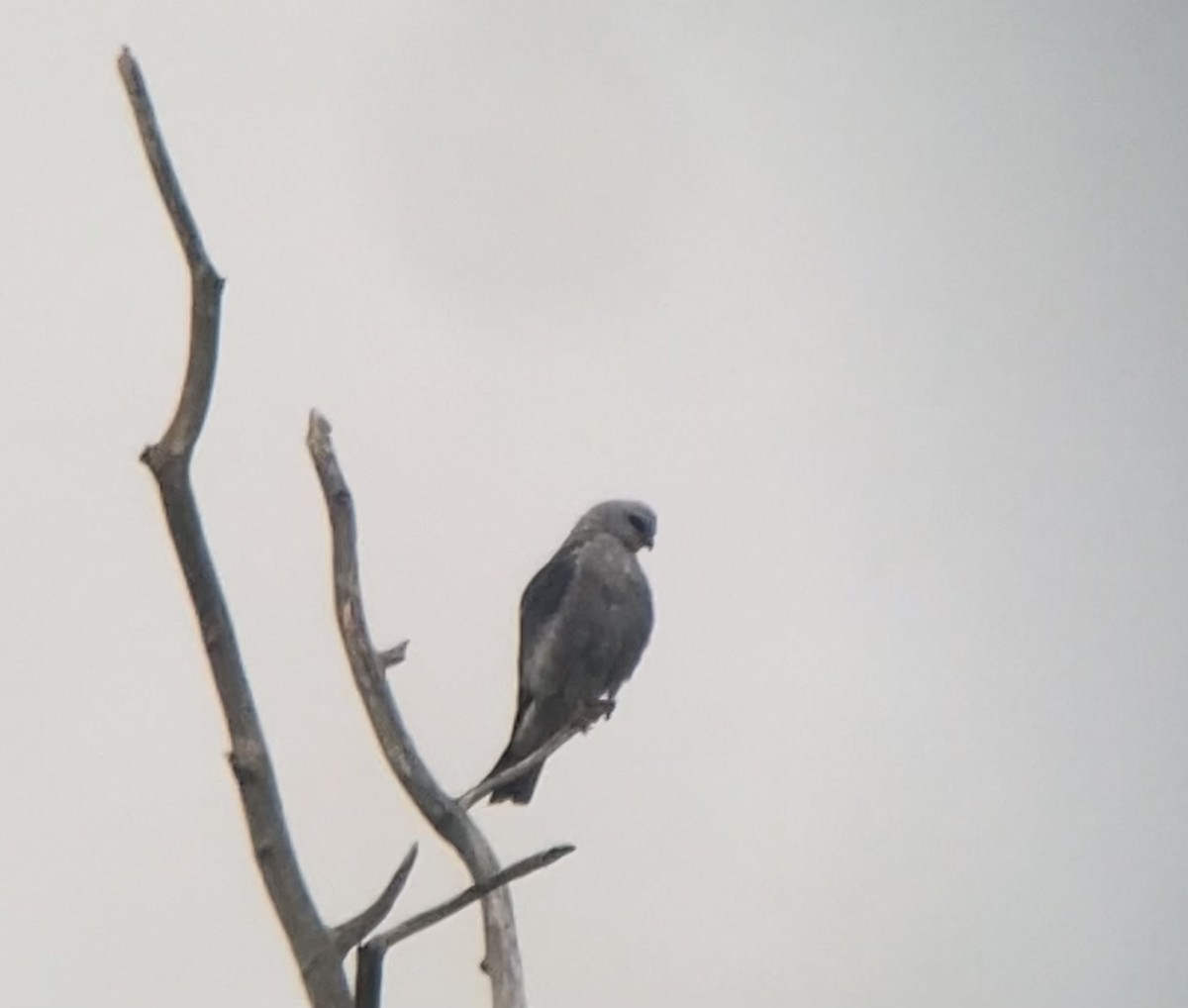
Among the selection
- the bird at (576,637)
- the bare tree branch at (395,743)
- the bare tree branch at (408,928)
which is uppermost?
the bird at (576,637)

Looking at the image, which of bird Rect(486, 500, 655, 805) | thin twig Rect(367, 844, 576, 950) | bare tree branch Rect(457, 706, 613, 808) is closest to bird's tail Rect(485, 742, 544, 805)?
bird Rect(486, 500, 655, 805)

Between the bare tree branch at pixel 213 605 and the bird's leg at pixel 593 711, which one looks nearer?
the bare tree branch at pixel 213 605

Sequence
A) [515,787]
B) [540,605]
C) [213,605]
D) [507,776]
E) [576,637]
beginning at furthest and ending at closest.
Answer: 1. [540,605]
2. [576,637]
3. [515,787]
4. [507,776]
5. [213,605]

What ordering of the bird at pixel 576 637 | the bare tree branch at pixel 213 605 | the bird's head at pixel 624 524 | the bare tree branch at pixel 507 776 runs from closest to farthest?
1. the bare tree branch at pixel 213 605
2. the bare tree branch at pixel 507 776
3. the bird at pixel 576 637
4. the bird's head at pixel 624 524

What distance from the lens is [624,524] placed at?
3.43 meters

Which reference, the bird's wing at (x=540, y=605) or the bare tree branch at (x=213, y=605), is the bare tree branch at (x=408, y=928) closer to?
the bare tree branch at (x=213, y=605)

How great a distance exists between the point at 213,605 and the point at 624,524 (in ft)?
5.53

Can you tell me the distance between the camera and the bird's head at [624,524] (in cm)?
342

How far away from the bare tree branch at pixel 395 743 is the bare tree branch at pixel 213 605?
0.27 meters

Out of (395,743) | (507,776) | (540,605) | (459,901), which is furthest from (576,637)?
(459,901)

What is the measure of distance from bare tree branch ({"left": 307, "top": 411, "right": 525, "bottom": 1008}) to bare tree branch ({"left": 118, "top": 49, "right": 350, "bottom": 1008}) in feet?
0.87

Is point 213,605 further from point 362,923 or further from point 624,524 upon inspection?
point 624,524

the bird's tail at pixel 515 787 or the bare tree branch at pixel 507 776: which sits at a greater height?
the bird's tail at pixel 515 787

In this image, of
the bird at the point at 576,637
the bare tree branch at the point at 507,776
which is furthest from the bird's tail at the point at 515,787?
the bare tree branch at the point at 507,776
